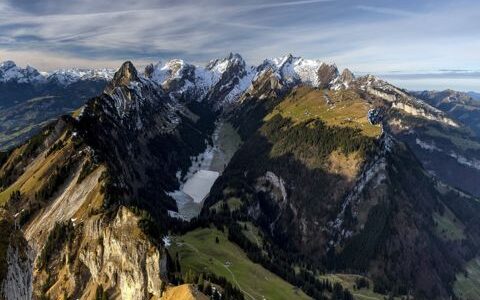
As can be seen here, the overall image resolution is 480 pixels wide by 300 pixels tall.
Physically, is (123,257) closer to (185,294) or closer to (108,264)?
(108,264)

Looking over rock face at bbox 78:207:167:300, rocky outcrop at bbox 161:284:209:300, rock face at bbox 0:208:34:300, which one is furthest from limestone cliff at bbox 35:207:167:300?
rock face at bbox 0:208:34:300

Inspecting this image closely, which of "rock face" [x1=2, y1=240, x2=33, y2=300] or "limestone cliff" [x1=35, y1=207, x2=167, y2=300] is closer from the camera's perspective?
"rock face" [x1=2, y1=240, x2=33, y2=300]

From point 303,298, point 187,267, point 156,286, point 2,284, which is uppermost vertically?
point 2,284

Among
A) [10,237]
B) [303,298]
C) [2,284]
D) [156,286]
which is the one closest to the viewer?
[2,284]

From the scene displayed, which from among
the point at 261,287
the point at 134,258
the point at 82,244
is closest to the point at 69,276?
the point at 82,244

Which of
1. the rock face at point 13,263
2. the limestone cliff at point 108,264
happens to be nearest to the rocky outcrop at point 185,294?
the limestone cliff at point 108,264

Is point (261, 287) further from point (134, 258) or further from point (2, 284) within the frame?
point (2, 284)

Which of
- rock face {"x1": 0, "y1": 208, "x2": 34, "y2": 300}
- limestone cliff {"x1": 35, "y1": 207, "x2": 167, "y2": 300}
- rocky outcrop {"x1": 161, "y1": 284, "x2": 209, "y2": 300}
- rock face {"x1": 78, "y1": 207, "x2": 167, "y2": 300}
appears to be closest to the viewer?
rock face {"x1": 0, "y1": 208, "x2": 34, "y2": 300}

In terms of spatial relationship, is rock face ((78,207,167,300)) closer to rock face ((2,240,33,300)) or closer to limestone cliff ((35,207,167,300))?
limestone cliff ((35,207,167,300))
